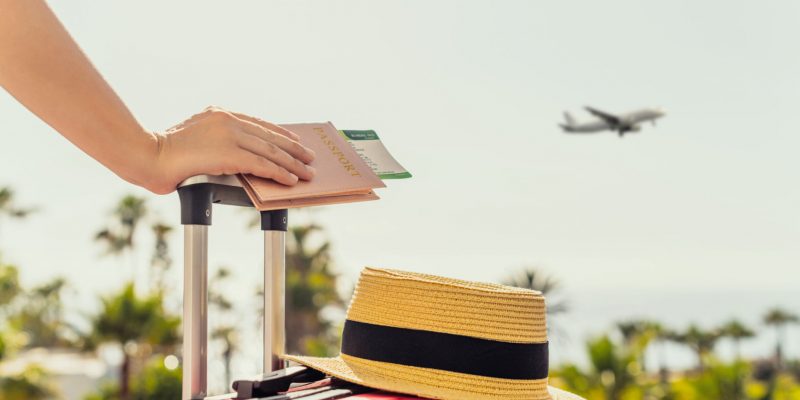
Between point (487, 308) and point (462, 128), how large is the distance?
63711 millimetres

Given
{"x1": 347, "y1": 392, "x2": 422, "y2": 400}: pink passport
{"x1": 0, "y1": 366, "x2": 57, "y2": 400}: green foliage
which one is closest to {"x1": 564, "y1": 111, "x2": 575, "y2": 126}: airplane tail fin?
{"x1": 0, "y1": 366, "x2": 57, "y2": 400}: green foliage

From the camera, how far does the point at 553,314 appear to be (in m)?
28.5

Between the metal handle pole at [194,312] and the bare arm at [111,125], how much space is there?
83 millimetres

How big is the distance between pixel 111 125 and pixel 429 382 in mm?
531

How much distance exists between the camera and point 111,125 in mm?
1184

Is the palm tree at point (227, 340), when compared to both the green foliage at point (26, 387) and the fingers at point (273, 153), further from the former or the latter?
the fingers at point (273, 153)

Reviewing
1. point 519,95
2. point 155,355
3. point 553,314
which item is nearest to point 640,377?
point 553,314

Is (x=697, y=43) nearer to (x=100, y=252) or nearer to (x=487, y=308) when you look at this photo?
(x=100, y=252)

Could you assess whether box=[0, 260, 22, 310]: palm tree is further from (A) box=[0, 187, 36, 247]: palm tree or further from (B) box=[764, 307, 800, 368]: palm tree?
(B) box=[764, 307, 800, 368]: palm tree

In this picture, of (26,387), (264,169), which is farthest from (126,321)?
(264,169)

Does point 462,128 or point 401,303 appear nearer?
point 401,303

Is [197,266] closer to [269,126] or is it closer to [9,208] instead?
[269,126]

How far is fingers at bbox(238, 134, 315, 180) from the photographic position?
4.06ft

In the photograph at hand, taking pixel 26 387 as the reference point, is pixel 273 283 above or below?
above
